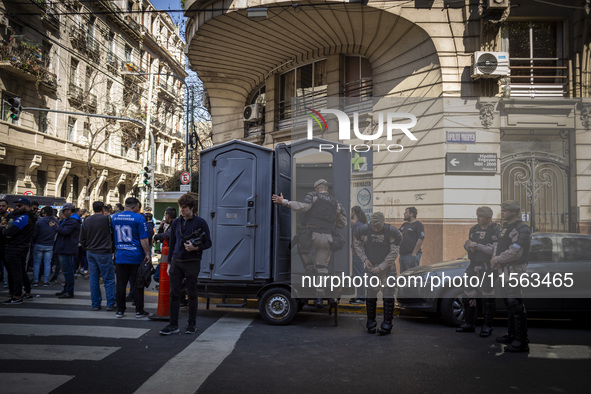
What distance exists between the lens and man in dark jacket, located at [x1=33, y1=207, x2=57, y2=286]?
1002cm

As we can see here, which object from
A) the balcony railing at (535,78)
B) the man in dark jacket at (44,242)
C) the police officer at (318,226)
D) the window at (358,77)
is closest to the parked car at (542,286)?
the police officer at (318,226)

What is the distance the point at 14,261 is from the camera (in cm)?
795

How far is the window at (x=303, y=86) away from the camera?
1368 cm

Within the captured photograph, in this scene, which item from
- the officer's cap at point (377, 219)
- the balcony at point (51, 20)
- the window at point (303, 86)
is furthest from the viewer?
the balcony at point (51, 20)

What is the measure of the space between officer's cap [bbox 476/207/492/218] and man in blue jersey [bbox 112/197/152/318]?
507 centimetres

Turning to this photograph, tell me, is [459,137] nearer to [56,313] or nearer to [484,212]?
[484,212]

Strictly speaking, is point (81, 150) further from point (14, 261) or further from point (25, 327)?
point (25, 327)

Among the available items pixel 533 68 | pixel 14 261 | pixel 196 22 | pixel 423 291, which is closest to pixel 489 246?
pixel 423 291

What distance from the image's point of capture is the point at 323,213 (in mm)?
6531

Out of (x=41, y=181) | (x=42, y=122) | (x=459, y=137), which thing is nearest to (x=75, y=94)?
(x=42, y=122)

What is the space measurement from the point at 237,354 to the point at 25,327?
10.6 feet

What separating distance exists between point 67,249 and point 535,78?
35.9 feet

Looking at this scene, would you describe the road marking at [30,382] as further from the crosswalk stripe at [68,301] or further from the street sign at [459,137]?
the street sign at [459,137]

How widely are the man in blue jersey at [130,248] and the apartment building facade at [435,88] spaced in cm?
353
